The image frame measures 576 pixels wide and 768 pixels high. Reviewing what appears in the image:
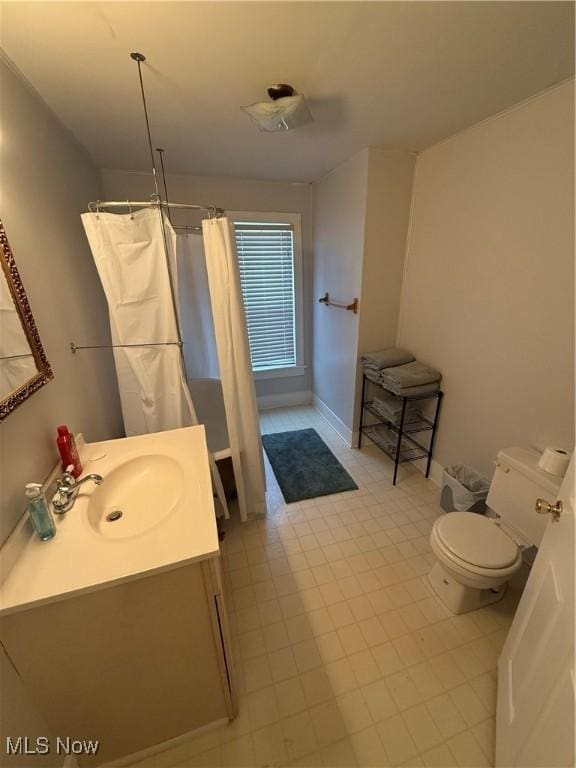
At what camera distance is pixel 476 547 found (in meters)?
1.37

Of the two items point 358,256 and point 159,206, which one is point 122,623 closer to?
point 159,206

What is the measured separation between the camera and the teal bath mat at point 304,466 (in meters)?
2.29

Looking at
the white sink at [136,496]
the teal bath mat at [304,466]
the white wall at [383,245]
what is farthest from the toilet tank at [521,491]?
the white sink at [136,496]

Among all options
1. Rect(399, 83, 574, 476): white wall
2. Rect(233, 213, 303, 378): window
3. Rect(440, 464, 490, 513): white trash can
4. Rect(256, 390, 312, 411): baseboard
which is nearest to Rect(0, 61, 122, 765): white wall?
Rect(233, 213, 303, 378): window

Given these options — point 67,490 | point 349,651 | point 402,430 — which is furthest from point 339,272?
point 349,651

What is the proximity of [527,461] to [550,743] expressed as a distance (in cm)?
104

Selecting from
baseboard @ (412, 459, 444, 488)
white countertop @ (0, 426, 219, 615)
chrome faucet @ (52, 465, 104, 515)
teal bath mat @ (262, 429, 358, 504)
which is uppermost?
chrome faucet @ (52, 465, 104, 515)

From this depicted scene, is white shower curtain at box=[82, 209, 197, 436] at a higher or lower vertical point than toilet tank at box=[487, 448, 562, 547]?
higher

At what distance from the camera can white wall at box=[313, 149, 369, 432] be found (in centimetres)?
227

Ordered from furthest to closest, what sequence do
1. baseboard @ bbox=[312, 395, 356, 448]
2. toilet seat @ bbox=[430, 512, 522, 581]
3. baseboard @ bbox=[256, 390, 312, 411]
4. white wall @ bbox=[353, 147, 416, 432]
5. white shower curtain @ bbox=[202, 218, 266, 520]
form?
1. baseboard @ bbox=[256, 390, 312, 411]
2. baseboard @ bbox=[312, 395, 356, 448]
3. white wall @ bbox=[353, 147, 416, 432]
4. white shower curtain @ bbox=[202, 218, 266, 520]
5. toilet seat @ bbox=[430, 512, 522, 581]

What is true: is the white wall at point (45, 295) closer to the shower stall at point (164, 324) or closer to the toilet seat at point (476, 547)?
the shower stall at point (164, 324)

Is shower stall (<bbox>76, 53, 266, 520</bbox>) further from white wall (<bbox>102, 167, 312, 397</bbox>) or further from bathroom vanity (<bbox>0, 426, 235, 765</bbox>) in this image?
bathroom vanity (<bbox>0, 426, 235, 765</bbox>)

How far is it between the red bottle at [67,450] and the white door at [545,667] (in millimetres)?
1567

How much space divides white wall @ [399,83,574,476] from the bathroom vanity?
165 centimetres
